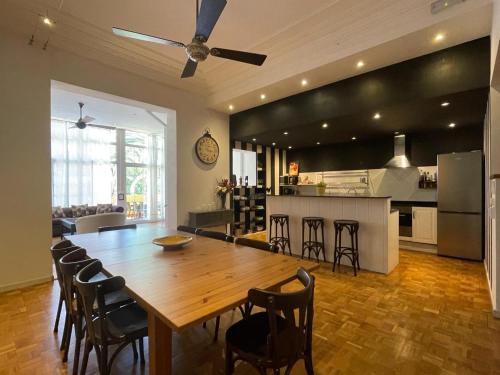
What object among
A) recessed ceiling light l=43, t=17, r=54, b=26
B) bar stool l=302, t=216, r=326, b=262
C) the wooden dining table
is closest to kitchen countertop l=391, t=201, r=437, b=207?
bar stool l=302, t=216, r=326, b=262

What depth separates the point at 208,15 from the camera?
195cm

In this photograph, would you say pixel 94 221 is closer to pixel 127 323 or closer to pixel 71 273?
pixel 71 273

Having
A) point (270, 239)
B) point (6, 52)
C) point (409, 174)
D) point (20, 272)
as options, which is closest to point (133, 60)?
point (6, 52)

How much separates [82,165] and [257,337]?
8374mm

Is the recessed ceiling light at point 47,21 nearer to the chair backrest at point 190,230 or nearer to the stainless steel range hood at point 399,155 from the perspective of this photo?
the chair backrest at point 190,230

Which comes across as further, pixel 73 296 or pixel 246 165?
pixel 246 165

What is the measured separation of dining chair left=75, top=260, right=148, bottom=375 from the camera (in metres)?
1.28

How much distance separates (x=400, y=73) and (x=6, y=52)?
522 cm

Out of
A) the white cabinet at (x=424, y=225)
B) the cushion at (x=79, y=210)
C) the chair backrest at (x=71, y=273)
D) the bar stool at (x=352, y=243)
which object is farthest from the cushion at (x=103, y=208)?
the white cabinet at (x=424, y=225)

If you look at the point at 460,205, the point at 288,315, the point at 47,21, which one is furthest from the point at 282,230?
the point at 47,21

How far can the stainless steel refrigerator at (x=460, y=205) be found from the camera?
4.05 meters

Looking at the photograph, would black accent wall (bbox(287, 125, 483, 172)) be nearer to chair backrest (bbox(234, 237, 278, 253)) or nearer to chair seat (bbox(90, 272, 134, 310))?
chair backrest (bbox(234, 237, 278, 253))

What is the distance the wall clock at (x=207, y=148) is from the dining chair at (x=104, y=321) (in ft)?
12.9

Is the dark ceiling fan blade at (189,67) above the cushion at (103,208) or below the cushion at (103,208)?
above
